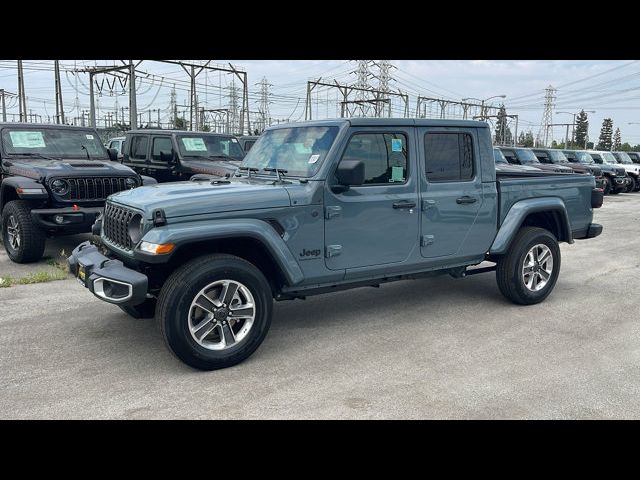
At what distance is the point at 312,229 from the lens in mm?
4629

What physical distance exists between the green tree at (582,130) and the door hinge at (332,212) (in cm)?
10232

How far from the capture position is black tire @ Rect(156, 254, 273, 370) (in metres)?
4.02

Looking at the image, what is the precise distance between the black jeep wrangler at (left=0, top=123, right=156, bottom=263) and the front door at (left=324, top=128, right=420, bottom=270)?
4.40 m

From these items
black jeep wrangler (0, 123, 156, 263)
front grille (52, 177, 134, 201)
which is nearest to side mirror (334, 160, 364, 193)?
black jeep wrangler (0, 123, 156, 263)

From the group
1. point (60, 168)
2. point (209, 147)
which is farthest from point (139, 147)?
point (60, 168)

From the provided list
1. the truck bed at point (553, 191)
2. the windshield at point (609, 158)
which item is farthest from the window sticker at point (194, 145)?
the windshield at point (609, 158)

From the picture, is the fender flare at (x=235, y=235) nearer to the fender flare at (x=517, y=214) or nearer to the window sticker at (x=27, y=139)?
the fender flare at (x=517, y=214)

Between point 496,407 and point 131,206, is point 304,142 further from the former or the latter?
point 496,407

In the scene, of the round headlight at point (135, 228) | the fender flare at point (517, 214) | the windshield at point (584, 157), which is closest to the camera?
the round headlight at point (135, 228)

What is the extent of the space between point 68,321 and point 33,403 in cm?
184

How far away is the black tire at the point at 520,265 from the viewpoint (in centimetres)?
589

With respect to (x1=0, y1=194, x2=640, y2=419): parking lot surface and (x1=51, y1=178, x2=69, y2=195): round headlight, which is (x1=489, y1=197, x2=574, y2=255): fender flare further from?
(x1=51, y1=178, x2=69, y2=195): round headlight

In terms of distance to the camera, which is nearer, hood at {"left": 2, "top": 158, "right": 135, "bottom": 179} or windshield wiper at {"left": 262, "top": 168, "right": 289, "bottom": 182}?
windshield wiper at {"left": 262, "top": 168, "right": 289, "bottom": 182}

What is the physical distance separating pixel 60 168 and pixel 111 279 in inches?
185
